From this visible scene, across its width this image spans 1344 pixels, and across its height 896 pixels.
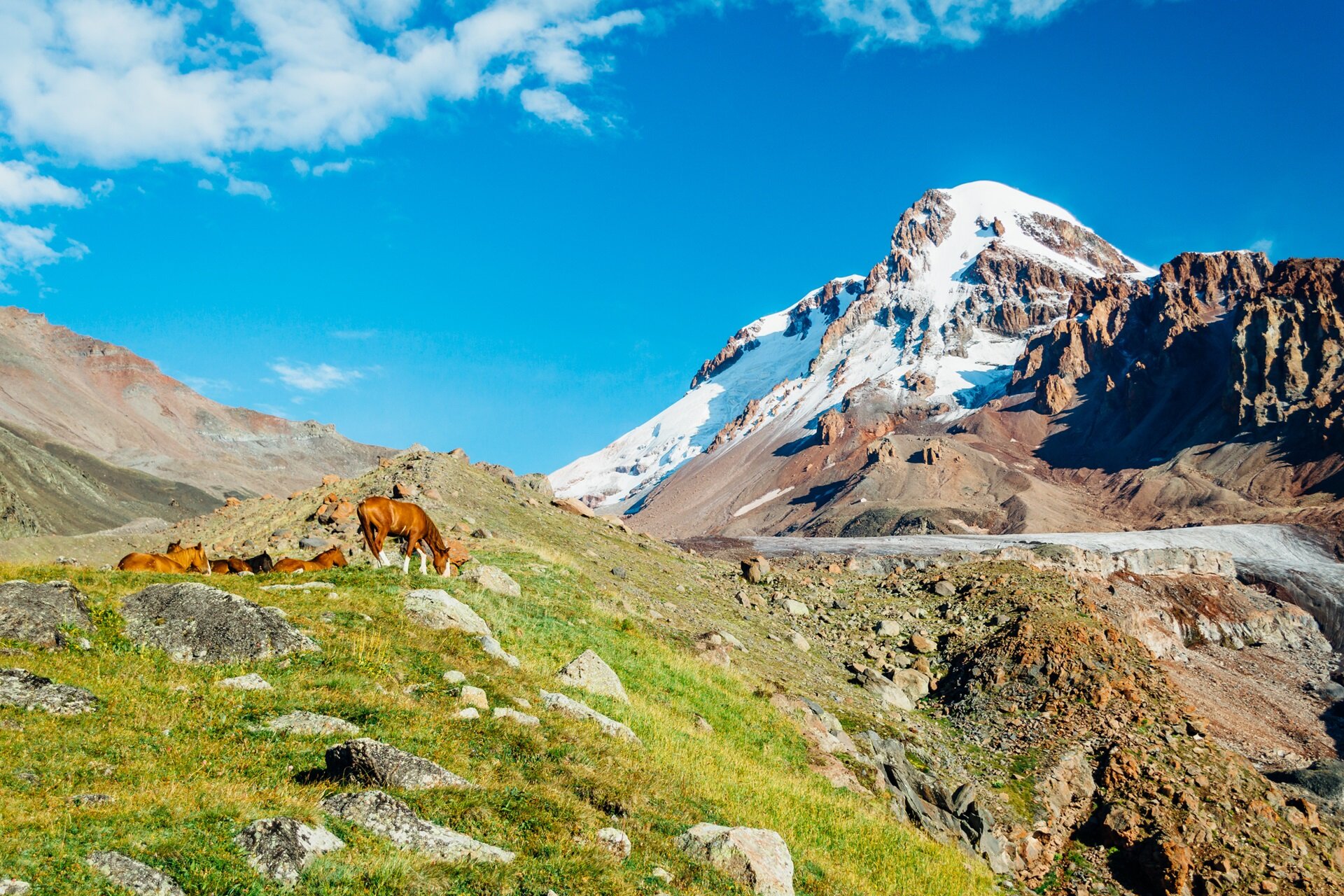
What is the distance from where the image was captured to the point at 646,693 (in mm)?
16859

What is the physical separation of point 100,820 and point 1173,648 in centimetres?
7023

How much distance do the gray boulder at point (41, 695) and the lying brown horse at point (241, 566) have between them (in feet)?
38.1

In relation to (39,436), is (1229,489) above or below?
above

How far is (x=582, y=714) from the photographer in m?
Answer: 13.1

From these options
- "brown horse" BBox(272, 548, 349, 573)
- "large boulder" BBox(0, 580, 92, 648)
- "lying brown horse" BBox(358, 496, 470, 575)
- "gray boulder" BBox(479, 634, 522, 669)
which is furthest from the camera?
"brown horse" BBox(272, 548, 349, 573)

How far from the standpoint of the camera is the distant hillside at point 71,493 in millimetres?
93938

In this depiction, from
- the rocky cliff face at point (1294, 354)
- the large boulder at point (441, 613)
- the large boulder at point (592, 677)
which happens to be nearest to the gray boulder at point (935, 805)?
Answer: the large boulder at point (592, 677)

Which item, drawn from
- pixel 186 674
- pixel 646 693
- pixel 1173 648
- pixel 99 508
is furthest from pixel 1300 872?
pixel 99 508

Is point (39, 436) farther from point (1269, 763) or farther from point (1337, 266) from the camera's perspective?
point (1337, 266)

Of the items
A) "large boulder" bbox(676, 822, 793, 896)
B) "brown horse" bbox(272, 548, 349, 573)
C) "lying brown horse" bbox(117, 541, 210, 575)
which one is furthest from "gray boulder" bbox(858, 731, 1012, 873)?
"lying brown horse" bbox(117, 541, 210, 575)

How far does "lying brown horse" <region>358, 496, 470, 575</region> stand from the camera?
21.5m

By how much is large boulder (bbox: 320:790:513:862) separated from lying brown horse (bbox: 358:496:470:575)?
1364cm

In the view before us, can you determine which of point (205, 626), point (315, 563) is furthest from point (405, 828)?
point (315, 563)

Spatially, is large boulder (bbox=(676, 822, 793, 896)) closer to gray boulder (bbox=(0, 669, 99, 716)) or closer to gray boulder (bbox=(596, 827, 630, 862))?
gray boulder (bbox=(596, 827, 630, 862))
